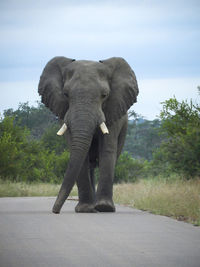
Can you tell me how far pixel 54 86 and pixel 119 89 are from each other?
4.95 feet

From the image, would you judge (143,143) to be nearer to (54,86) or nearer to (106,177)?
(54,86)

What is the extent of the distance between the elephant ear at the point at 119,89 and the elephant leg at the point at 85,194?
1335 millimetres

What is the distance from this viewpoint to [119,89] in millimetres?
15539

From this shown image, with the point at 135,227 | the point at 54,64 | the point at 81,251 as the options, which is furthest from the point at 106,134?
the point at 81,251

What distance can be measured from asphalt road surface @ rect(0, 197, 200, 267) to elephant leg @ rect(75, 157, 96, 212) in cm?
181

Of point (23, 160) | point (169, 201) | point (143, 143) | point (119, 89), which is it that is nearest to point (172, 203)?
point (169, 201)

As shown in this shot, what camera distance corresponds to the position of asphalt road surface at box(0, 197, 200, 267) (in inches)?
280

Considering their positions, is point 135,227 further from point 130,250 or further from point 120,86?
point 120,86

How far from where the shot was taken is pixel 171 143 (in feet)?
83.0

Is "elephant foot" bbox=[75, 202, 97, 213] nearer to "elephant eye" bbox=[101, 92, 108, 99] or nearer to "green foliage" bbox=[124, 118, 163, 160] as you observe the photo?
"elephant eye" bbox=[101, 92, 108, 99]

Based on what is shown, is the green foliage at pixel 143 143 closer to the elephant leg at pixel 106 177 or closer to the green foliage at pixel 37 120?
the green foliage at pixel 37 120

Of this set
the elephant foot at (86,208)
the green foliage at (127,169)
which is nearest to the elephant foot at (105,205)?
the elephant foot at (86,208)

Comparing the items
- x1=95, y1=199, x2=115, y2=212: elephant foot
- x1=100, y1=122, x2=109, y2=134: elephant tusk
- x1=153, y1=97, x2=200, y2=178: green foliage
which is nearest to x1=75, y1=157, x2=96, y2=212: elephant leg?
x1=95, y1=199, x2=115, y2=212: elephant foot

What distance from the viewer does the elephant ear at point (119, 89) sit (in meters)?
15.2
